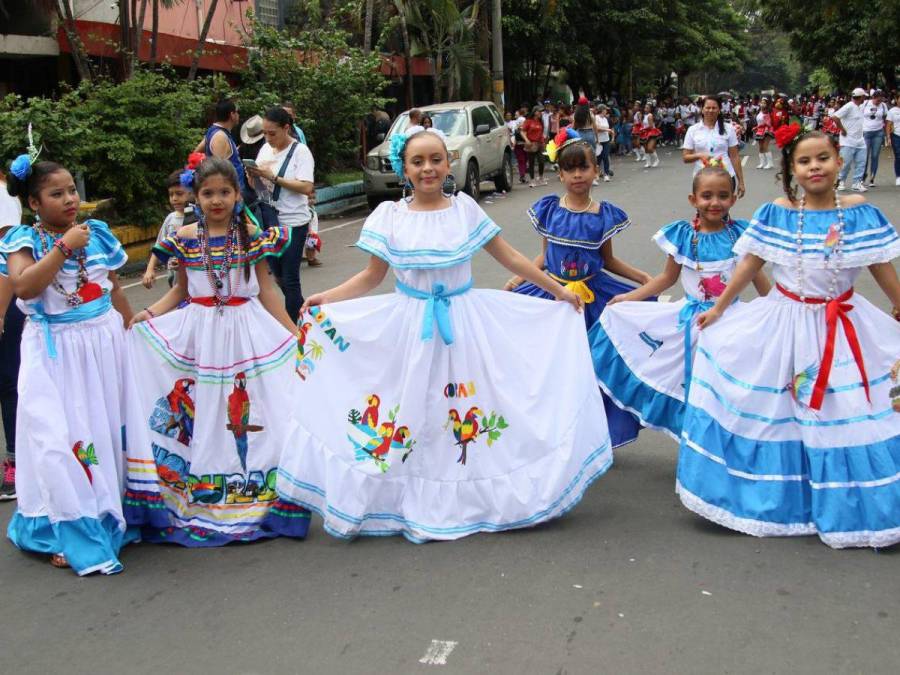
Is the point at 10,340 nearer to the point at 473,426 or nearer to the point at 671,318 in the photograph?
the point at 473,426

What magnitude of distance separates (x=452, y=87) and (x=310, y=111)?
977 centimetres

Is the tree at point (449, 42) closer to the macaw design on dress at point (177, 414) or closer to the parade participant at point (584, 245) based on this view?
the parade participant at point (584, 245)

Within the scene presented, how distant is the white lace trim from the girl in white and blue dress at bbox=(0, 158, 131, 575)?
2562 millimetres

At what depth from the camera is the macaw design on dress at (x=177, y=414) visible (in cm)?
494

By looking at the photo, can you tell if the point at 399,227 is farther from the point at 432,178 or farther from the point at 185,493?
the point at 185,493

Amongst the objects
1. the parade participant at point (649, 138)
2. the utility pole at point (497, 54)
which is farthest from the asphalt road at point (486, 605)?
the utility pole at point (497, 54)

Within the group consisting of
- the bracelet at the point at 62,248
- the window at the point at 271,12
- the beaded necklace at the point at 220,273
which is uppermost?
the window at the point at 271,12

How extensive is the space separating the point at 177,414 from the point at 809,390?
2.91 metres

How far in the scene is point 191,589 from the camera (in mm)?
4289

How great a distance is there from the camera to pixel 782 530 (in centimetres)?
449

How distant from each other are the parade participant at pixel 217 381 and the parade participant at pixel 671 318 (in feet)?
5.68

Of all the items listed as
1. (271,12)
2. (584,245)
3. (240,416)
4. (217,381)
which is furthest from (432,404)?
(271,12)

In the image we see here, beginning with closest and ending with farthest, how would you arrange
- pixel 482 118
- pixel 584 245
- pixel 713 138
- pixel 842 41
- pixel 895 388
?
pixel 895 388 < pixel 584 245 < pixel 713 138 < pixel 482 118 < pixel 842 41

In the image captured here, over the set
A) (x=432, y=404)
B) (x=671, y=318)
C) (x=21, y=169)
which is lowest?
(x=432, y=404)
